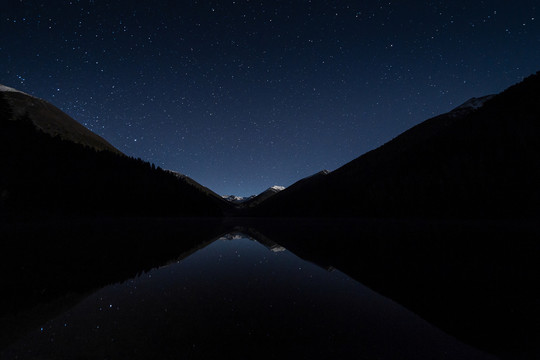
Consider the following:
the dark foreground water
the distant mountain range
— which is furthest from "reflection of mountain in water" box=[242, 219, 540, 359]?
the distant mountain range

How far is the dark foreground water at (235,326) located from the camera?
338 cm

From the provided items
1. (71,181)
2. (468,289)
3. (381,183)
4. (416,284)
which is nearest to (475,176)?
(381,183)

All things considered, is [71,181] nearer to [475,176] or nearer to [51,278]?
[51,278]

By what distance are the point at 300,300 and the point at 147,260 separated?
8046 millimetres

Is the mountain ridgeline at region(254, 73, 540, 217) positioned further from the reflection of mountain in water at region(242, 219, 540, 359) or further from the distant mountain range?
the reflection of mountain in water at region(242, 219, 540, 359)

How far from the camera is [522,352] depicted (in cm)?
349

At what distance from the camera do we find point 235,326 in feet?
14.1

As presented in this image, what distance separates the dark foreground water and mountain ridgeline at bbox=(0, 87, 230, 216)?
71674 millimetres

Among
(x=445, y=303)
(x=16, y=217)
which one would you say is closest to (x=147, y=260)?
(x=445, y=303)

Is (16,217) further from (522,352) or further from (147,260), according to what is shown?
(522,352)

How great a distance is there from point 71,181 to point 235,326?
8481 cm

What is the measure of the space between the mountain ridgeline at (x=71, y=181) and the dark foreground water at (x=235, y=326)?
71.7m

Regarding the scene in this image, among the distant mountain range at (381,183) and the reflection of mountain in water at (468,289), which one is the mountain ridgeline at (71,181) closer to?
the distant mountain range at (381,183)

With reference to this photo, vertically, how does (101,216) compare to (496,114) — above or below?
below
